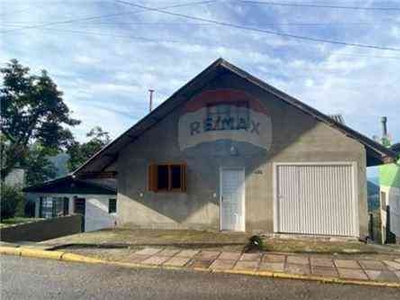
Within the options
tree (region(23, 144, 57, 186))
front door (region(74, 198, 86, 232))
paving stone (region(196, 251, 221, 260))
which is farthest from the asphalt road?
tree (region(23, 144, 57, 186))

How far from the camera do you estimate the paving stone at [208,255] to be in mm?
8664

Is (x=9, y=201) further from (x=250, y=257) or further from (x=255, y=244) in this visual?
(x=250, y=257)

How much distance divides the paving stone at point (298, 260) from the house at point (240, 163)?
3.47 m

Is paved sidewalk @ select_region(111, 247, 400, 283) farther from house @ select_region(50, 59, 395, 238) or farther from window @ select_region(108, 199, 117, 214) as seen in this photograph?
window @ select_region(108, 199, 117, 214)

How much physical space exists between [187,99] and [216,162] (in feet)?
8.26

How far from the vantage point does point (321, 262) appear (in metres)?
8.18

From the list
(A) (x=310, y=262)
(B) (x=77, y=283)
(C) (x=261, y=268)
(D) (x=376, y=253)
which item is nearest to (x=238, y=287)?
(C) (x=261, y=268)

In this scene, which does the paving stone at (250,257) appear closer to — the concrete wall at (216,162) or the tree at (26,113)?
the concrete wall at (216,162)

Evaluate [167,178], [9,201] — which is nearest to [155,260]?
[167,178]

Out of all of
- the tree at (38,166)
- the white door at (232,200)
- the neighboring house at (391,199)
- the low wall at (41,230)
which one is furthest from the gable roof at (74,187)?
the neighboring house at (391,199)

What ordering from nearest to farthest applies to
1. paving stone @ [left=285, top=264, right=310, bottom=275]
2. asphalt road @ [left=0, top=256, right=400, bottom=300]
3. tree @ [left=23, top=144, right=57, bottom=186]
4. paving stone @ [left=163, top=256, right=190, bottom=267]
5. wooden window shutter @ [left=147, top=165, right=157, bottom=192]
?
asphalt road @ [left=0, top=256, right=400, bottom=300] < paving stone @ [left=285, top=264, right=310, bottom=275] < paving stone @ [left=163, top=256, right=190, bottom=267] < wooden window shutter @ [left=147, top=165, right=157, bottom=192] < tree @ [left=23, top=144, right=57, bottom=186]

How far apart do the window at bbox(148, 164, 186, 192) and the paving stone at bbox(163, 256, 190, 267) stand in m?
4.79

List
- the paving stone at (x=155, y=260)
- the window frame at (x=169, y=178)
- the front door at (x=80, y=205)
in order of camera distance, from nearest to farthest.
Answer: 1. the paving stone at (x=155, y=260)
2. the window frame at (x=169, y=178)
3. the front door at (x=80, y=205)

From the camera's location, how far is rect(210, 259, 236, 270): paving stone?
7751 mm
